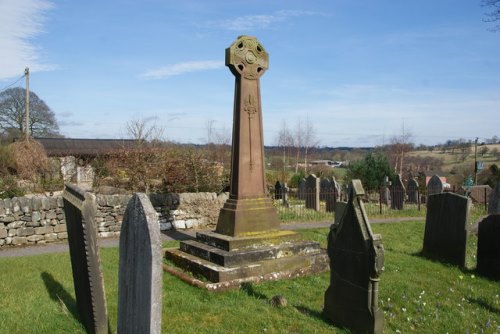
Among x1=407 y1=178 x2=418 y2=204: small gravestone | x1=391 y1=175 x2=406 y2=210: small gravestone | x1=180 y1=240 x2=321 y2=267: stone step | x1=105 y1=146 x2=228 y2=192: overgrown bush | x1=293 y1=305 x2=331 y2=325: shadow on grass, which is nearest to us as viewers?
x1=293 y1=305 x2=331 y2=325: shadow on grass

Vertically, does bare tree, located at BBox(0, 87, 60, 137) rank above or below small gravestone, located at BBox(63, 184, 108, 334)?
above

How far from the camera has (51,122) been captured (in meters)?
39.8

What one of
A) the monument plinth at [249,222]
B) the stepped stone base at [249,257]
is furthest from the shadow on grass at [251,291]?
the monument plinth at [249,222]

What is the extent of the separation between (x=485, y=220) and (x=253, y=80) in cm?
498

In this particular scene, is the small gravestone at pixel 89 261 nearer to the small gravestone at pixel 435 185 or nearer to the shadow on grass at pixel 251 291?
the shadow on grass at pixel 251 291

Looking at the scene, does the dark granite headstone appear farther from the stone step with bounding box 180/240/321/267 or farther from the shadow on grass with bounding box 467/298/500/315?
the stone step with bounding box 180/240/321/267

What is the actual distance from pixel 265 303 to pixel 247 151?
3085 millimetres

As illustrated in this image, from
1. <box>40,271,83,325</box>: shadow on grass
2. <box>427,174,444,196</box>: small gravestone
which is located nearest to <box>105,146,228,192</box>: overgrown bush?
<box>427,174,444,196</box>: small gravestone

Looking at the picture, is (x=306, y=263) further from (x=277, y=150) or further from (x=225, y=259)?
(x=277, y=150)

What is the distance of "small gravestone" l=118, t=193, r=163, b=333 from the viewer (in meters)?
2.99

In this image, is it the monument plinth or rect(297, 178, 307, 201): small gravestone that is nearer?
the monument plinth

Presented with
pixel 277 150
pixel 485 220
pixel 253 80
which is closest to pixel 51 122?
pixel 277 150

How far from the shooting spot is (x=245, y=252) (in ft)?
22.8

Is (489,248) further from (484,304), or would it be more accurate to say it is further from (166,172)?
(166,172)
